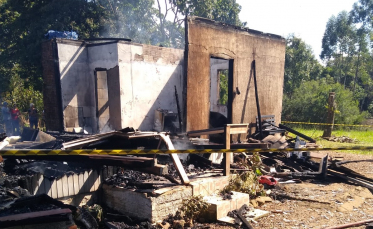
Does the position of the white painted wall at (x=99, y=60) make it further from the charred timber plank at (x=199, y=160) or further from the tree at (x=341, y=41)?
the tree at (x=341, y=41)

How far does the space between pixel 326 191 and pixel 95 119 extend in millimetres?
7993

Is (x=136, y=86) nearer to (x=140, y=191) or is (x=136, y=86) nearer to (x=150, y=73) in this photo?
(x=150, y=73)

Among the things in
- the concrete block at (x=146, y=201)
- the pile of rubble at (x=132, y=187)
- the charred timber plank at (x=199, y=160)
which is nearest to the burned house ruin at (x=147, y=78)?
the charred timber plank at (x=199, y=160)

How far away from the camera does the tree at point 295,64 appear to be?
67.0 feet

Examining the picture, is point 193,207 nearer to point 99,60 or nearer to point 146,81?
point 146,81

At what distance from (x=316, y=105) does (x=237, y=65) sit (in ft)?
37.6

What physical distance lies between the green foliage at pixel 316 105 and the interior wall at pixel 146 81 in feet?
39.5

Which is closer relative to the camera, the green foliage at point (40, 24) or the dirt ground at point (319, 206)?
the dirt ground at point (319, 206)

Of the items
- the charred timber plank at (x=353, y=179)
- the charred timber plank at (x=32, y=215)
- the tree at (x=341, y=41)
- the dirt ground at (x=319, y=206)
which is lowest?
the dirt ground at (x=319, y=206)

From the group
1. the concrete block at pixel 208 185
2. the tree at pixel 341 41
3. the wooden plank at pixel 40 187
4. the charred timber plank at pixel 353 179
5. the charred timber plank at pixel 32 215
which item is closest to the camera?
the charred timber plank at pixel 32 215

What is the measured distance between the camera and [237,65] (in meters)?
9.41

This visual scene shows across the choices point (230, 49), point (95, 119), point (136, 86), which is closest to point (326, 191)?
point (230, 49)

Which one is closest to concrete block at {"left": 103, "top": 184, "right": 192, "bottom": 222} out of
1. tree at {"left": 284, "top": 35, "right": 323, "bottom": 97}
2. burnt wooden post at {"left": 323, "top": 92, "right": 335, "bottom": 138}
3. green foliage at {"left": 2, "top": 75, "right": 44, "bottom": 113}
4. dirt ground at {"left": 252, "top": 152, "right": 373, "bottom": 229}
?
dirt ground at {"left": 252, "top": 152, "right": 373, "bottom": 229}

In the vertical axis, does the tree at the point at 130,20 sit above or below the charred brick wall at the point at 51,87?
above
